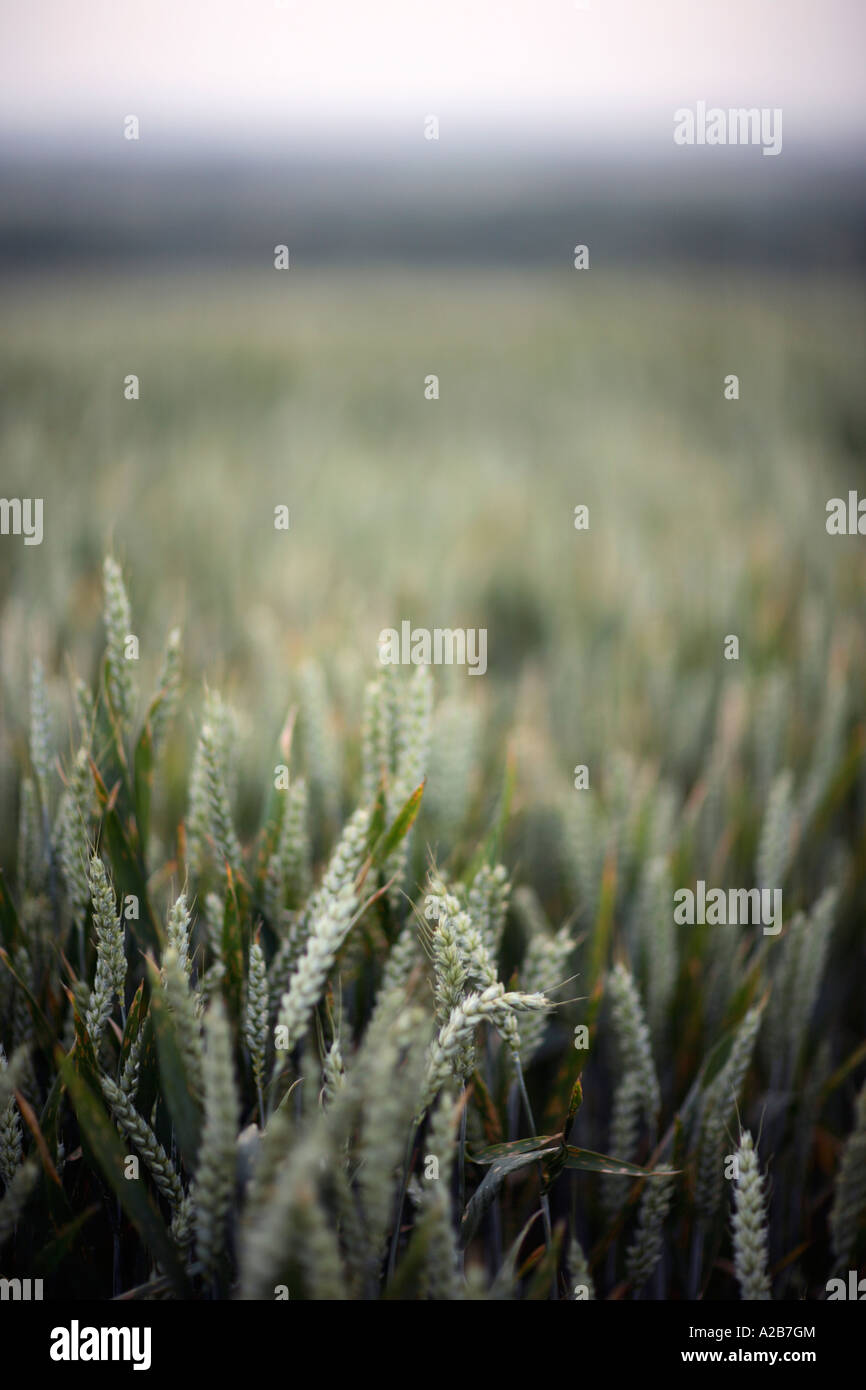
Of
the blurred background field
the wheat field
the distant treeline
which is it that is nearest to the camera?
the wheat field

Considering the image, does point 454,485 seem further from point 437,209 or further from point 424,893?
point 437,209

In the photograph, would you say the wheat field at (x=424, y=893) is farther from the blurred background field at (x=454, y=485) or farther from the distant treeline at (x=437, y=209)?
the distant treeline at (x=437, y=209)

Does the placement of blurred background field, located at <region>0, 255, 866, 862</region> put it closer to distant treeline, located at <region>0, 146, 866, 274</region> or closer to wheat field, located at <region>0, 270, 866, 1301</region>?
wheat field, located at <region>0, 270, 866, 1301</region>

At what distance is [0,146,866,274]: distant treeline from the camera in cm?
253

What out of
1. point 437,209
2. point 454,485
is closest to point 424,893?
point 454,485

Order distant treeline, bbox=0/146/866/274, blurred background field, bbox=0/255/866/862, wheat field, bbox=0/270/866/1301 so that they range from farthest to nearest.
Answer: distant treeline, bbox=0/146/866/274
blurred background field, bbox=0/255/866/862
wheat field, bbox=0/270/866/1301

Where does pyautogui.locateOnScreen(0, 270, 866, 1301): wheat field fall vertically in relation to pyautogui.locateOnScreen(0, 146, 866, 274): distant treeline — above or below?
below

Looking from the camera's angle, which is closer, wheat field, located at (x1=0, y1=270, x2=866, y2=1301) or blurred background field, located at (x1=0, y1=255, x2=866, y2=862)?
wheat field, located at (x1=0, y1=270, x2=866, y2=1301)

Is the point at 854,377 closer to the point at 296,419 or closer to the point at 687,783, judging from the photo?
the point at 296,419

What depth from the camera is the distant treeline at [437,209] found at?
8.29ft

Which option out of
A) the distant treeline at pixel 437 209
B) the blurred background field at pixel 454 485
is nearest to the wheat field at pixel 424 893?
the blurred background field at pixel 454 485

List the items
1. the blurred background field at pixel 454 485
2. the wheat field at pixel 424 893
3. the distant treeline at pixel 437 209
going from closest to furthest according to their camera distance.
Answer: the wheat field at pixel 424 893, the blurred background field at pixel 454 485, the distant treeline at pixel 437 209

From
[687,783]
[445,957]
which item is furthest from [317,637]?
[445,957]

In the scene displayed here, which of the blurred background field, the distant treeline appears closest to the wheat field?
the blurred background field
